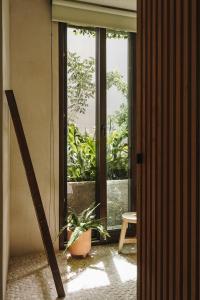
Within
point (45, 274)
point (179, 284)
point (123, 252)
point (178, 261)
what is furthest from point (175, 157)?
point (123, 252)

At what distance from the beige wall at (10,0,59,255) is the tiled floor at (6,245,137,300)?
307mm

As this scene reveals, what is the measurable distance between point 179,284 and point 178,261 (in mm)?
101

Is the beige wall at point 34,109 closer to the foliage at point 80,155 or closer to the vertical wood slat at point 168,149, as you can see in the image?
the foliage at point 80,155

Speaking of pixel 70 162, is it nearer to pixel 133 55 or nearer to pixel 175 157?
pixel 133 55

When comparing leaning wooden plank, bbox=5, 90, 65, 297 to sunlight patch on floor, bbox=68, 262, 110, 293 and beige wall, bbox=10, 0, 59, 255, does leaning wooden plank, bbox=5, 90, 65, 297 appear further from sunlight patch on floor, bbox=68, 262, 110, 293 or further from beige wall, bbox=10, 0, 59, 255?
beige wall, bbox=10, 0, 59, 255

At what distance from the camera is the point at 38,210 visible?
2.30 metres

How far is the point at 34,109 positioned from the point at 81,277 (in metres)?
1.59

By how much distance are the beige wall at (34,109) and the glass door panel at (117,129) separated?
0.62m

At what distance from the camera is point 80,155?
11.3ft

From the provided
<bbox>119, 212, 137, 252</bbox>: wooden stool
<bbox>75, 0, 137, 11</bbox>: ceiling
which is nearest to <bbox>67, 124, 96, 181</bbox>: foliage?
<bbox>119, 212, 137, 252</bbox>: wooden stool

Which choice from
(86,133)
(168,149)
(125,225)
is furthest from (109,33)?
(168,149)

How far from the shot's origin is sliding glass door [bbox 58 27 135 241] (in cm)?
342

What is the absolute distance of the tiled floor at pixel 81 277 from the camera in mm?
2320

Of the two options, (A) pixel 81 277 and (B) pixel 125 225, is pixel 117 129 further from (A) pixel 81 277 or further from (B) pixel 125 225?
(A) pixel 81 277
